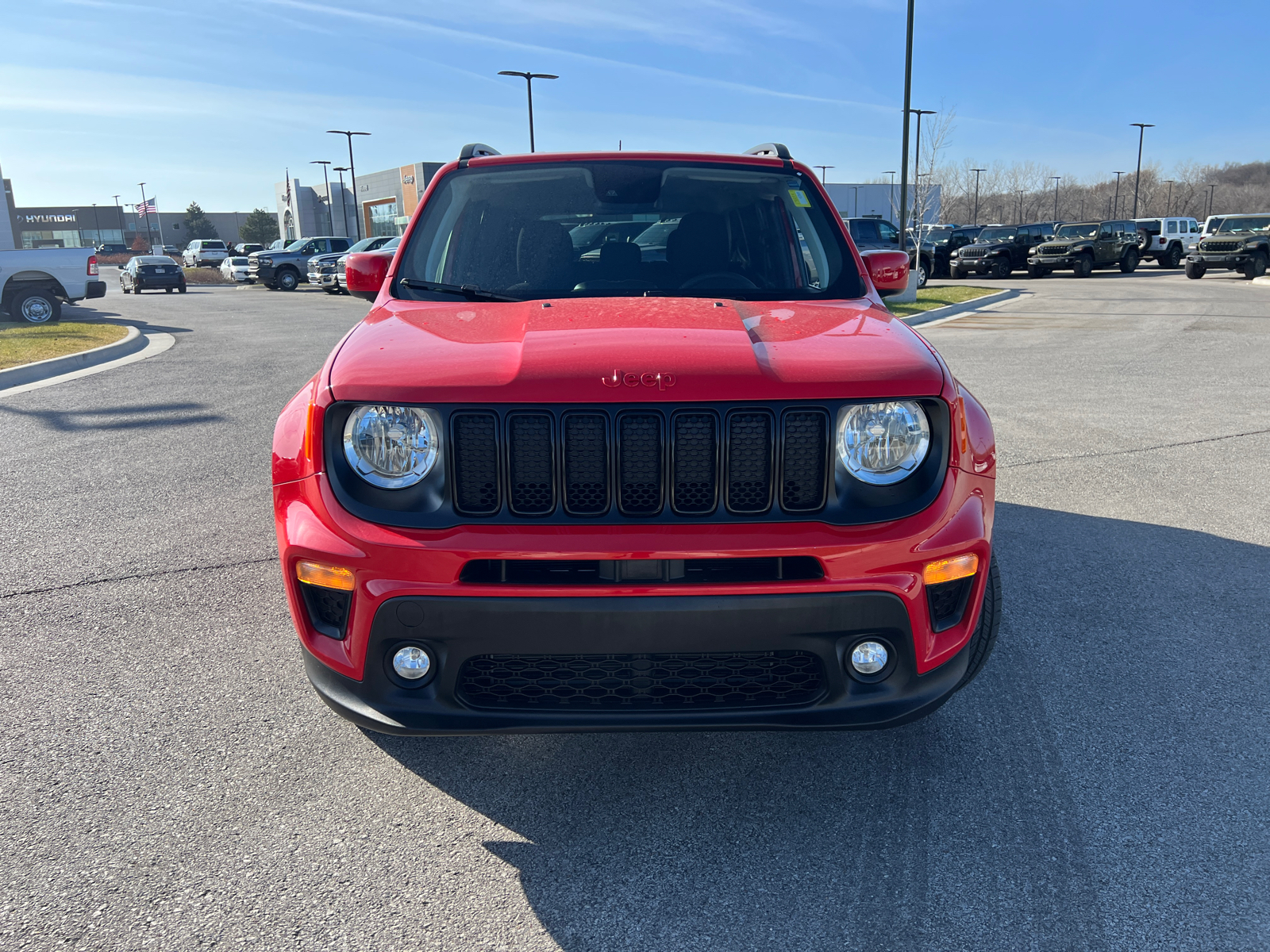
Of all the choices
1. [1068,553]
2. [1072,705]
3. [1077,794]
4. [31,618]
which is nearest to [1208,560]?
[1068,553]

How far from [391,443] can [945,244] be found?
121 feet

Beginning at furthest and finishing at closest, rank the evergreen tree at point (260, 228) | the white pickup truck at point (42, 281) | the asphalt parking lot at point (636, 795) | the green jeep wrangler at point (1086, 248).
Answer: the evergreen tree at point (260, 228) < the green jeep wrangler at point (1086, 248) < the white pickup truck at point (42, 281) < the asphalt parking lot at point (636, 795)

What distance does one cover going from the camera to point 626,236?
3.59 meters

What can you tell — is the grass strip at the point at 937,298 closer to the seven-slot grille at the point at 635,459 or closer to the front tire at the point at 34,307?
the front tire at the point at 34,307

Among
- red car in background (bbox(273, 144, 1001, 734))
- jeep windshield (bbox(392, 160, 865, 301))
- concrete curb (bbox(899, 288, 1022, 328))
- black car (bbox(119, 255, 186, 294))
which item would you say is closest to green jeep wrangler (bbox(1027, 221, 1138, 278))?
concrete curb (bbox(899, 288, 1022, 328))

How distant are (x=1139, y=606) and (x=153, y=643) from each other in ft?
13.1

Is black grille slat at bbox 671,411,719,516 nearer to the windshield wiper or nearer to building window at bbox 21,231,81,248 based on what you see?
the windshield wiper

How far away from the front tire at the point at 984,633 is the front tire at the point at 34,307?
19.8 meters

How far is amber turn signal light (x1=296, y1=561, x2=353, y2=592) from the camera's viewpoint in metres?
2.36

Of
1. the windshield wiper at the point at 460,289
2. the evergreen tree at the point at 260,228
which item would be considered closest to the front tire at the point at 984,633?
the windshield wiper at the point at 460,289

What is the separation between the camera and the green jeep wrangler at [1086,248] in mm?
33875

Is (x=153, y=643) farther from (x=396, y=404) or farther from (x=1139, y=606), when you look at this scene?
(x=1139, y=606)

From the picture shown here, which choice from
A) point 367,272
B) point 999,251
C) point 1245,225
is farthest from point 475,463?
point 1245,225

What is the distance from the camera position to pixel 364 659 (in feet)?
7.80
